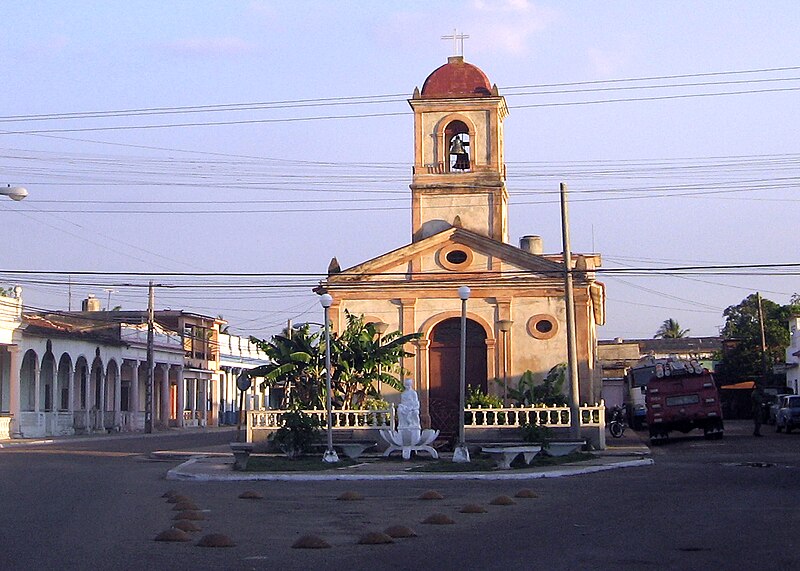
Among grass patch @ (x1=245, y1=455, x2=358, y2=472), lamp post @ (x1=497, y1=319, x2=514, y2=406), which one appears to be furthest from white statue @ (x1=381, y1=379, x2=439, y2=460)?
lamp post @ (x1=497, y1=319, x2=514, y2=406)

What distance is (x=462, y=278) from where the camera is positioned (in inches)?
1540

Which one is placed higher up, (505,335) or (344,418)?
(505,335)

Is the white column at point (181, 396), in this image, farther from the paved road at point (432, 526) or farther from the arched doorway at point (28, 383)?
the paved road at point (432, 526)

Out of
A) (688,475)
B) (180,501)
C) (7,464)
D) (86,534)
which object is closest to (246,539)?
(86,534)

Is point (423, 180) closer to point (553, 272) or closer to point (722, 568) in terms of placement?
point (553, 272)

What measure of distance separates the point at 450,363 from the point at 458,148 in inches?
320

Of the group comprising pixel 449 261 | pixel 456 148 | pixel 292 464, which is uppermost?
pixel 456 148

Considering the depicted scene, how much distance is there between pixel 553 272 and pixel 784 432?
1364 cm

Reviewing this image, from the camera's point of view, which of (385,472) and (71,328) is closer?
(385,472)

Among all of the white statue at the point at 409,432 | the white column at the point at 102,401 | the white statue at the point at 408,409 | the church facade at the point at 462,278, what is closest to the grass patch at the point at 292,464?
the white statue at the point at 409,432

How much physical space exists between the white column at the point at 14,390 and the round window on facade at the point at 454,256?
20.3 meters

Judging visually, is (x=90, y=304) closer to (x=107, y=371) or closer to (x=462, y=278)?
(x=107, y=371)

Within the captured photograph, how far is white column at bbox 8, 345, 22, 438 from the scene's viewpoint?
158ft

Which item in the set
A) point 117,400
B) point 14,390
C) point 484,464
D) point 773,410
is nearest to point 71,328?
point 117,400
